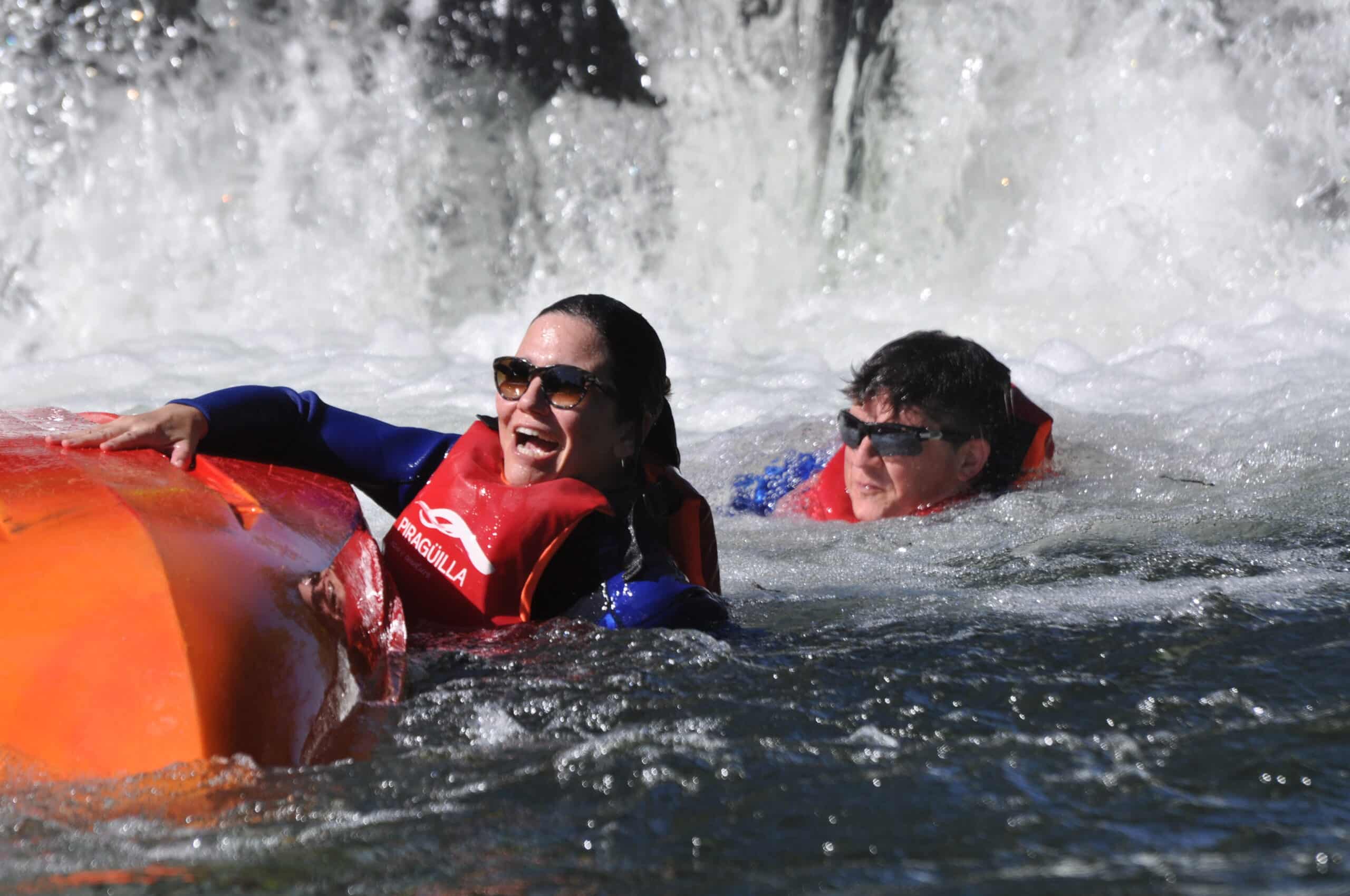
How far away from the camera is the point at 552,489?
108 inches

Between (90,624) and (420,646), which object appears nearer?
(90,624)

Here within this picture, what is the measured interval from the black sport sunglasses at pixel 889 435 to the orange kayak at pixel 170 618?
1690 mm

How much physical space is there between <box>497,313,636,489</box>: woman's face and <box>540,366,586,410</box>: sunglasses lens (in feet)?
0.04

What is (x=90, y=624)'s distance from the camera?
213 cm

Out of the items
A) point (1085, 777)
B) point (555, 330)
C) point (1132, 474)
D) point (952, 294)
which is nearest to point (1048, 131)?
point (952, 294)

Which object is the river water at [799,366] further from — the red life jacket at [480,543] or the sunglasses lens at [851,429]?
the sunglasses lens at [851,429]

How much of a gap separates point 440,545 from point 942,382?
A: 5.98 ft

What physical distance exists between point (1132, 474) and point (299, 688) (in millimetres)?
3248

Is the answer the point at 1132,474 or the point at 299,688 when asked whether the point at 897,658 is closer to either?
the point at 299,688

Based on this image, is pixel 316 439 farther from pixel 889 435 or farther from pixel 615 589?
pixel 889 435

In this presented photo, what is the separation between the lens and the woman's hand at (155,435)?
2.82 meters

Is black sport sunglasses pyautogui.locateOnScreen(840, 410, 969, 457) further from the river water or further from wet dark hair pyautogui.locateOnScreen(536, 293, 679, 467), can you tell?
wet dark hair pyautogui.locateOnScreen(536, 293, 679, 467)

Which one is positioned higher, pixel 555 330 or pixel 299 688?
pixel 555 330

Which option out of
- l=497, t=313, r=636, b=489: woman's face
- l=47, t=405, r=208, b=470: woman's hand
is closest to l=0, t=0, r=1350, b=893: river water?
l=497, t=313, r=636, b=489: woman's face
